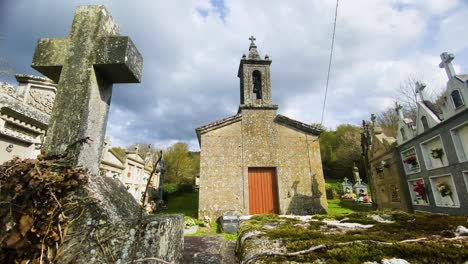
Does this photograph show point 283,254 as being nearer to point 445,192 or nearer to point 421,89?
point 445,192

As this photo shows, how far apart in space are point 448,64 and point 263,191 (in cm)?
995

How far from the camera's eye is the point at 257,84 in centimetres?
1405

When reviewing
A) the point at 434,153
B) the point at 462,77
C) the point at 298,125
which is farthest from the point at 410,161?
the point at 298,125

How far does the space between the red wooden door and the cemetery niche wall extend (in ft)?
22.7

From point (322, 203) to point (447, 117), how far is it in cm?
644

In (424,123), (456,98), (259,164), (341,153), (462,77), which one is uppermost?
(341,153)

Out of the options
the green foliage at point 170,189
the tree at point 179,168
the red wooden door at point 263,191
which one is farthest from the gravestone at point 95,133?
the tree at point 179,168

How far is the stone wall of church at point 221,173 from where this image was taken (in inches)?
428

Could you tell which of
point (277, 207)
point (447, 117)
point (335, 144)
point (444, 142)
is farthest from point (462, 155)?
point (335, 144)

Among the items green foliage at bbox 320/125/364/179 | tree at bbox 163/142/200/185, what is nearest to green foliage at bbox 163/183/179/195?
tree at bbox 163/142/200/185

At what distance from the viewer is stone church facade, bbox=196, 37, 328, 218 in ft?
36.4

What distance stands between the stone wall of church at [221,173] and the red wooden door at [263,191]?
1.90ft

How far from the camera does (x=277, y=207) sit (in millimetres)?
11172

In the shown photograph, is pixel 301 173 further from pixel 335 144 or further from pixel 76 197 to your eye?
pixel 335 144
